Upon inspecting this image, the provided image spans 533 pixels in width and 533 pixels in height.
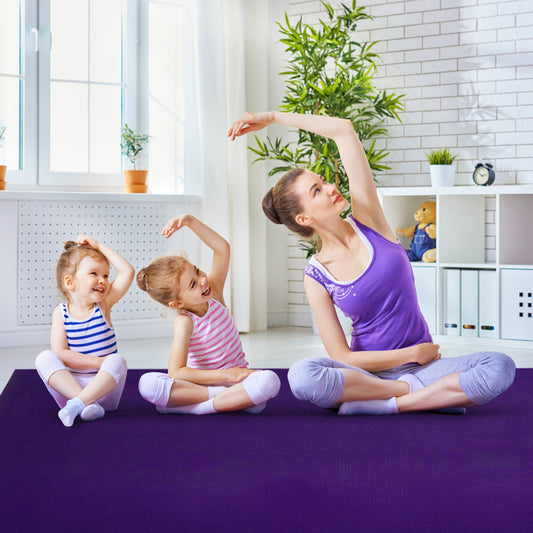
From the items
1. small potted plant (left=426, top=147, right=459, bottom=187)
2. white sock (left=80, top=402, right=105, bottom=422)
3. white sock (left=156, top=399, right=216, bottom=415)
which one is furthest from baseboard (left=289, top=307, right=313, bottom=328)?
white sock (left=80, top=402, right=105, bottom=422)

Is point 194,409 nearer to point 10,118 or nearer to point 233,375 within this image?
point 233,375

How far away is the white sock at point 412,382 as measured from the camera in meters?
2.33

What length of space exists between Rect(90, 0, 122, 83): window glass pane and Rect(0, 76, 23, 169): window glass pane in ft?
1.45

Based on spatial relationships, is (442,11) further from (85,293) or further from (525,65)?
(85,293)

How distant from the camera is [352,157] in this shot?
2.43 metres

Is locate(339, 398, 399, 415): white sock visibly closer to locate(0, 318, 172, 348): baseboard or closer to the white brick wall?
locate(0, 318, 172, 348): baseboard

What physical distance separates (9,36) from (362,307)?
289 centimetres

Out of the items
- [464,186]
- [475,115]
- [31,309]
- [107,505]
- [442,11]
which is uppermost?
[442,11]

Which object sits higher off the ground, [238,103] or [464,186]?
[238,103]

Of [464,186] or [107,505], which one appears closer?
[107,505]

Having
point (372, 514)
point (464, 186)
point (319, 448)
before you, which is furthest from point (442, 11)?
point (372, 514)

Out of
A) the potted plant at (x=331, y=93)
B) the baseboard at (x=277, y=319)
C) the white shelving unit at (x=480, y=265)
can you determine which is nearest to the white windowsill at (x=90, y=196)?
the potted plant at (x=331, y=93)

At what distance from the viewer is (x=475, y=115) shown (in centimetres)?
439

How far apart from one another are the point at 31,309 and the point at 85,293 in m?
1.85
